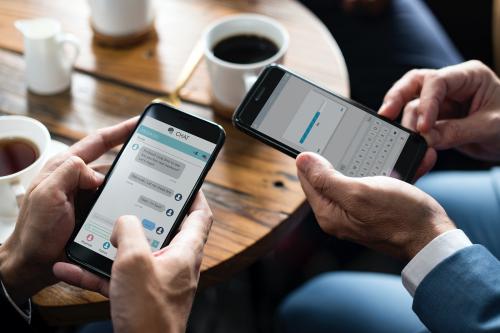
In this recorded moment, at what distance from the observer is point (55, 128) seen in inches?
34.6

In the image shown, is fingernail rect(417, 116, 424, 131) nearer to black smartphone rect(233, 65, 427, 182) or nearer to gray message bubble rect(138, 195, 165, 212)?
black smartphone rect(233, 65, 427, 182)

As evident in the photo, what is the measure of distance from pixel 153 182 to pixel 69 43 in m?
0.34

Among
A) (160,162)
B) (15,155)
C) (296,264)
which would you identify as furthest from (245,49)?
(296,264)

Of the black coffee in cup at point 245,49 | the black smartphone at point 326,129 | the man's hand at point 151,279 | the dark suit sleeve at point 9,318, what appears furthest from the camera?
the black coffee in cup at point 245,49

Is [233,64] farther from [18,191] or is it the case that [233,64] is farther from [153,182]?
[18,191]

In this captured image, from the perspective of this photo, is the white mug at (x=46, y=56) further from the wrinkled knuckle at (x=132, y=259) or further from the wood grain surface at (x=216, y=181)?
the wrinkled knuckle at (x=132, y=259)

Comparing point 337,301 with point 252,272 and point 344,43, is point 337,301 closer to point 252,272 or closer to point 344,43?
point 252,272

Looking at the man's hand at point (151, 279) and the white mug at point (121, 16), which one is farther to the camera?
the white mug at point (121, 16)

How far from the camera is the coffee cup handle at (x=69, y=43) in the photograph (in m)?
0.89

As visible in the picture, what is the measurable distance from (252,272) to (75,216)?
67 cm

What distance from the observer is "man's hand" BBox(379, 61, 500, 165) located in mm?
832

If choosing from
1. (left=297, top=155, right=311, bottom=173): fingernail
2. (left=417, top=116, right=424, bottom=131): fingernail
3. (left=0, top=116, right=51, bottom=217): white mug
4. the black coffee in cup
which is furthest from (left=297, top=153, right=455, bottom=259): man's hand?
(left=0, top=116, right=51, bottom=217): white mug

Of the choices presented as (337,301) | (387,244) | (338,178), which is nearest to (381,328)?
(337,301)

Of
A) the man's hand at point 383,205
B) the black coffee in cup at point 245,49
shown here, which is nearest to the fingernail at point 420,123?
the man's hand at point 383,205
